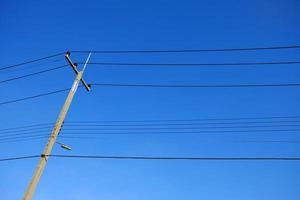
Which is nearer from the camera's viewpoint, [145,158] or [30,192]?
[30,192]

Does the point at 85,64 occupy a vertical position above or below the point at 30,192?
above

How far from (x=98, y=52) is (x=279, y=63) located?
9.30 metres

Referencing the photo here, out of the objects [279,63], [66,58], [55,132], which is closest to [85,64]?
[66,58]

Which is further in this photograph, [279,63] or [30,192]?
[279,63]

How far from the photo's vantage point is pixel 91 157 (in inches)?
546

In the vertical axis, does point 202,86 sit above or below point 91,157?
above

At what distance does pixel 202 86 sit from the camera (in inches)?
634

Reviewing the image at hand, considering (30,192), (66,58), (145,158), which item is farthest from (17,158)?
(145,158)

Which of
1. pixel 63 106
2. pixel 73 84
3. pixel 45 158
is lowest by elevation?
pixel 45 158

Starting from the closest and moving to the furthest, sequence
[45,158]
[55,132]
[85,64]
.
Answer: [45,158] → [55,132] → [85,64]

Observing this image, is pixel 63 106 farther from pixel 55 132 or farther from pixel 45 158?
pixel 45 158

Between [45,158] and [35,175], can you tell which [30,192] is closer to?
[35,175]

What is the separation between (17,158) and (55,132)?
9.23 ft

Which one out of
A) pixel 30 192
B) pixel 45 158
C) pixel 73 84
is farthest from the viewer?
pixel 73 84
